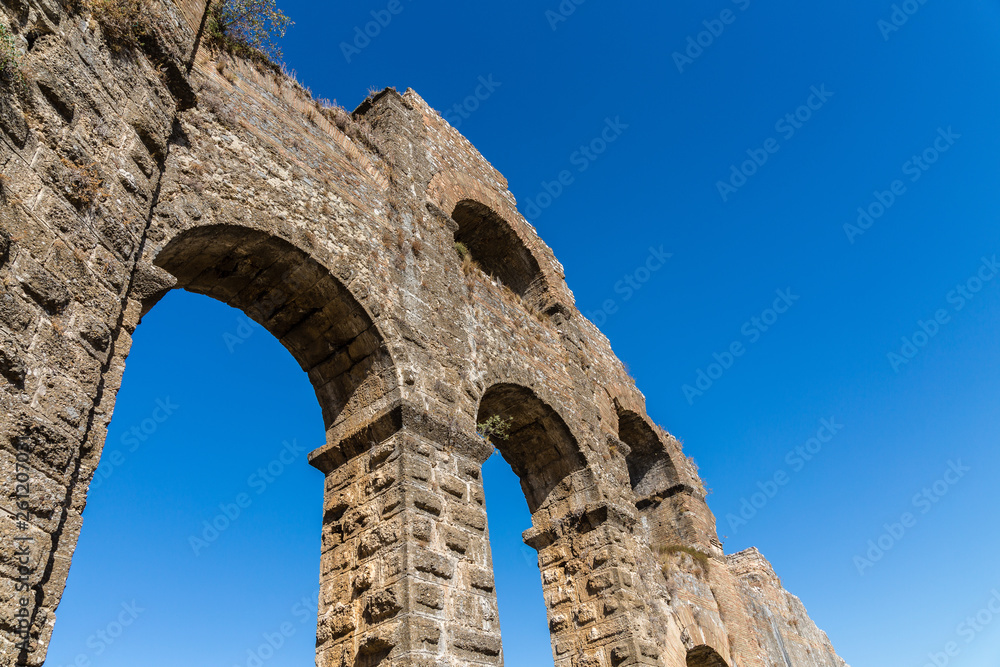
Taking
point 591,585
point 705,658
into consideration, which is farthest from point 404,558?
point 705,658

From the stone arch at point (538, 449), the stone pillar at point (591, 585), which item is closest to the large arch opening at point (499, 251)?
the stone arch at point (538, 449)

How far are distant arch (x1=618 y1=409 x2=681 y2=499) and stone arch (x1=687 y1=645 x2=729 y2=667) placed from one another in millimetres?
2899

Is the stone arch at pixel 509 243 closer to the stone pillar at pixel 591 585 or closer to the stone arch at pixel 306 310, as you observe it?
the stone pillar at pixel 591 585

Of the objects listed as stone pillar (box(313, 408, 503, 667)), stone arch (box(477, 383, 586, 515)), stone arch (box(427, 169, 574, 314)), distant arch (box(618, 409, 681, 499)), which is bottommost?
stone pillar (box(313, 408, 503, 667))

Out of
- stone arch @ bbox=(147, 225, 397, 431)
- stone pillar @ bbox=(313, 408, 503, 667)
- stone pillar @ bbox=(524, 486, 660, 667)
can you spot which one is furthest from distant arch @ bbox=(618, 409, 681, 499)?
stone arch @ bbox=(147, 225, 397, 431)

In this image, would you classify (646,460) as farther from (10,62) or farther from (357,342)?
(10,62)

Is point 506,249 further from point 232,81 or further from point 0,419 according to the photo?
point 0,419

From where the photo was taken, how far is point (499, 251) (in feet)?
34.9

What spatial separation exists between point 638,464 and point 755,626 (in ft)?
10.1

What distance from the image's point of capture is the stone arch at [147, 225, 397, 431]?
5.68 metres

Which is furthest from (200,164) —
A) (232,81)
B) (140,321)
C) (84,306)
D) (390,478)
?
(390,478)

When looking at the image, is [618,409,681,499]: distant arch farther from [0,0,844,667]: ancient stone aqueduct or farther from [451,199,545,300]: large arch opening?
[451,199,545,300]: large arch opening

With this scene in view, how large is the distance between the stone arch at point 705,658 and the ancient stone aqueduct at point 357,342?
0.26 ft

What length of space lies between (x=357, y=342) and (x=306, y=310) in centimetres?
54
